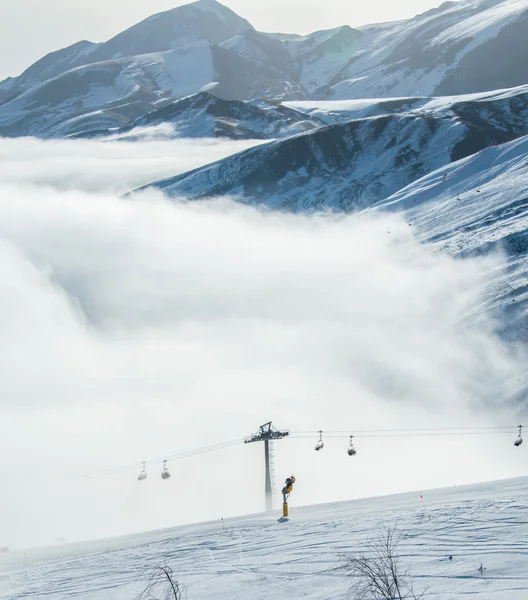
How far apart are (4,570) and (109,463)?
373ft

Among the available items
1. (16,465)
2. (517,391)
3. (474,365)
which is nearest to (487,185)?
(474,365)

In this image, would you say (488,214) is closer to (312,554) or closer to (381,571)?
(312,554)

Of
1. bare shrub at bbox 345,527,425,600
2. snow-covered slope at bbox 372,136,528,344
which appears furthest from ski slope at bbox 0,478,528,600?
snow-covered slope at bbox 372,136,528,344

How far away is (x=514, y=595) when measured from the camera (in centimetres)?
1980

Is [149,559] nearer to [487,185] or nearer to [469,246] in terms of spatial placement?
[469,246]

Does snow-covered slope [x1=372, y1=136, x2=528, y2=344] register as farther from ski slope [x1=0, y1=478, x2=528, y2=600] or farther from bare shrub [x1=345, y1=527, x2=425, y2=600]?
bare shrub [x1=345, y1=527, x2=425, y2=600]

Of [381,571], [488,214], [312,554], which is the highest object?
[488,214]

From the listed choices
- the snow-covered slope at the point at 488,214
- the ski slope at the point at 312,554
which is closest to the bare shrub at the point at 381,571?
the ski slope at the point at 312,554

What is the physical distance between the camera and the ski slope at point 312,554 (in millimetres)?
22766

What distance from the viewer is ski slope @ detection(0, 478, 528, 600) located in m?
22.8

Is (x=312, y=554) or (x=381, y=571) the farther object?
(x=312, y=554)

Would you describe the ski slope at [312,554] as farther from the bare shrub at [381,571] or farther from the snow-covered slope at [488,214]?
the snow-covered slope at [488,214]

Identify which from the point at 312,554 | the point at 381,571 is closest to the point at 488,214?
the point at 312,554

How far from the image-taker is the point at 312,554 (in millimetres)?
27094
